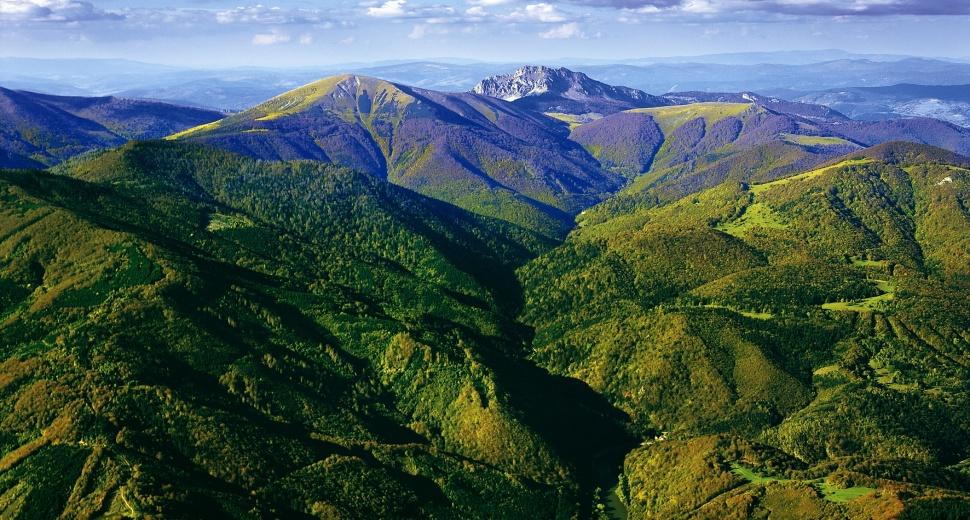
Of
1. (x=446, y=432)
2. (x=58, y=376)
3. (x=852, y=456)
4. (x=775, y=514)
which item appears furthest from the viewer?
(x=446, y=432)

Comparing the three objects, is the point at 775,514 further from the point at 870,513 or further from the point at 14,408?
the point at 14,408

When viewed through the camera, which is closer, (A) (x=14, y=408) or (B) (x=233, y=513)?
(B) (x=233, y=513)

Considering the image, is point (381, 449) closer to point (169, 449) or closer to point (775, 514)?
point (169, 449)

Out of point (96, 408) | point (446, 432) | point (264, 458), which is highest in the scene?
point (96, 408)

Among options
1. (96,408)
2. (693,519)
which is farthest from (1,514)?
(693,519)

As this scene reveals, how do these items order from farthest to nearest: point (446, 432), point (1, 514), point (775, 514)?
point (446, 432) → point (775, 514) → point (1, 514)

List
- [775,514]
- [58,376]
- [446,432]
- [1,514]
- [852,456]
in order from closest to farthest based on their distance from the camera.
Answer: [1,514] < [775,514] < [58,376] < [852,456] < [446,432]

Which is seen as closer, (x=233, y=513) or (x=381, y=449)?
(x=233, y=513)

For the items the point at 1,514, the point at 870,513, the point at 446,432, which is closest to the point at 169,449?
the point at 1,514

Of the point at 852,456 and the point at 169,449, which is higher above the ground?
the point at 169,449
